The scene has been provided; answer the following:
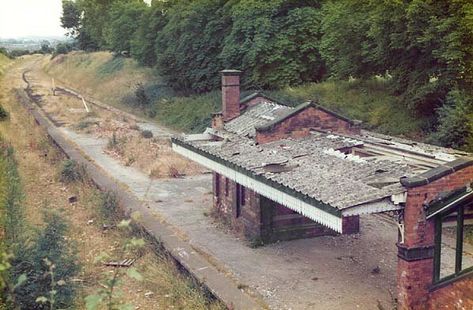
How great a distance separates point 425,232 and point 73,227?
9.63m

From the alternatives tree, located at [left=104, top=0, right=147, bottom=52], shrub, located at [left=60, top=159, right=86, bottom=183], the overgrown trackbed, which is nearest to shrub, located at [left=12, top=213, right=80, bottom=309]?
the overgrown trackbed

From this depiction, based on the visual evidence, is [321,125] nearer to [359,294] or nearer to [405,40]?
[359,294]

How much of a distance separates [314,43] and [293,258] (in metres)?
16.4

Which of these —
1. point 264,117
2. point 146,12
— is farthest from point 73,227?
point 146,12

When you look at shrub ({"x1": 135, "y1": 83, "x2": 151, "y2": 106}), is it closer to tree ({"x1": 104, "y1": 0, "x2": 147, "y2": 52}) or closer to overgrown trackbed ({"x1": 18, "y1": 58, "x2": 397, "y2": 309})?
tree ({"x1": 104, "y1": 0, "x2": 147, "y2": 52})

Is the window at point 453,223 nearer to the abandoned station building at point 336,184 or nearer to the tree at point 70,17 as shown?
the abandoned station building at point 336,184

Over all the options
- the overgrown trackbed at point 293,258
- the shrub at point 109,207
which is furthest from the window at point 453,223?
the shrub at point 109,207

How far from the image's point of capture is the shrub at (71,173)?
64.2 feet

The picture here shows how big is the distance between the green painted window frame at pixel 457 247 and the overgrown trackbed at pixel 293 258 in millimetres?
1397

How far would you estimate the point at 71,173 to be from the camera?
19.9 m

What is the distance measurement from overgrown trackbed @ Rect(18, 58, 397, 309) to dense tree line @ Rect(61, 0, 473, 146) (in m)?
4.94

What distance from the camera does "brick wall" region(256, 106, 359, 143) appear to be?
41.7 ft

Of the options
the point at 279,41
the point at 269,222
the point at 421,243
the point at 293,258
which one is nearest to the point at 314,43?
the point at 279,41

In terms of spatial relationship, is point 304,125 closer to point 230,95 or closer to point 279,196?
point 230,95
